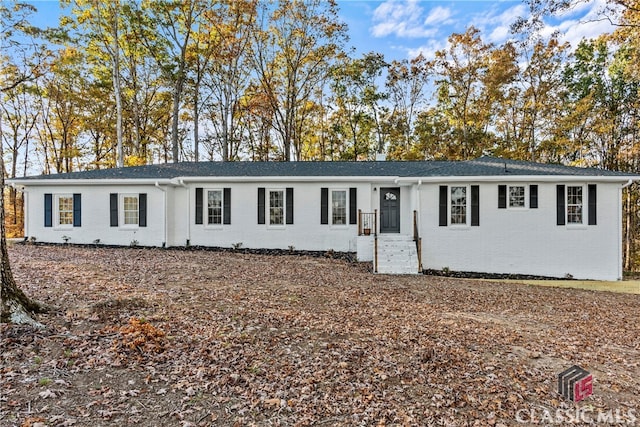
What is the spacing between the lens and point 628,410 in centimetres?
323

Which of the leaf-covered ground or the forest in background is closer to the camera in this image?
the leaf-covered ground

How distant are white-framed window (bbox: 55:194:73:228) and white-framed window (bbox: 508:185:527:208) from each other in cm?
1629

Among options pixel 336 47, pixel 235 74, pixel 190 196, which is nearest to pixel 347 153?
pixel 336 47

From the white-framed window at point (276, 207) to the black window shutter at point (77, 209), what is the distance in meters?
7.49

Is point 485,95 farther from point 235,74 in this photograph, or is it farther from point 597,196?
point 235,74

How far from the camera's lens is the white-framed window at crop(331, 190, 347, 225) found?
13250mm

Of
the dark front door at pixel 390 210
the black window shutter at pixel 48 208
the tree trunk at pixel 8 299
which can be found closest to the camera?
the tree trunk at pixel 8 299

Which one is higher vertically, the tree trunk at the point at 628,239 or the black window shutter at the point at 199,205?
the black window shutter at the point at 199,205

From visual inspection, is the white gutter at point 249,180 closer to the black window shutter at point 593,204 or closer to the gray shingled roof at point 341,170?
the gray shingled roof at point 341,170

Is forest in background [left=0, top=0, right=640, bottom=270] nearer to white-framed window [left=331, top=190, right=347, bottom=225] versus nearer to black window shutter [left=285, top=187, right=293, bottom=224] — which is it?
black window shutter [left=285, top=187, right=293, bottom=224]

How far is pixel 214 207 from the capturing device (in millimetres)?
13594

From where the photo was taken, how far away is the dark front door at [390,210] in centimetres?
1331

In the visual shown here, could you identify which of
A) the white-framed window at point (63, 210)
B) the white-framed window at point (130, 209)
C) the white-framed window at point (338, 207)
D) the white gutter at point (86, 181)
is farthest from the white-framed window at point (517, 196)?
the white-framed window at point (63, 210)

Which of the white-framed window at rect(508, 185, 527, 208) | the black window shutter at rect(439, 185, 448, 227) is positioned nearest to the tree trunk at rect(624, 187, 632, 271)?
the white-framed window at rect(508, 185, 527, 208)
